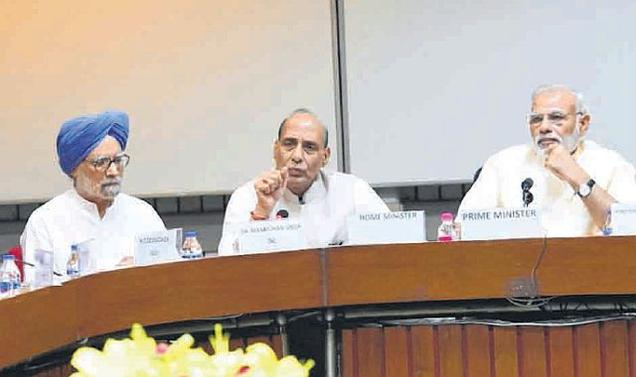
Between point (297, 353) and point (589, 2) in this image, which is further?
point (589, 2)

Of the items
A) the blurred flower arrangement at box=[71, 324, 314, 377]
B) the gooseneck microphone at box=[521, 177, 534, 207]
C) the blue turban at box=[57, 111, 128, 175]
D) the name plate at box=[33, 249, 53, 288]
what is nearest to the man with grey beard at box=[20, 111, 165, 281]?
the blue turban at box=[57, 111, 128, 175]

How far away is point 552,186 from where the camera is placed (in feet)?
11.1

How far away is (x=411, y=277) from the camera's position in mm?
2754

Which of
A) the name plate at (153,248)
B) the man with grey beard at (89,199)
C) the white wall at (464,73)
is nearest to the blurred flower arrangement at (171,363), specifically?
the name plate at (153,248)

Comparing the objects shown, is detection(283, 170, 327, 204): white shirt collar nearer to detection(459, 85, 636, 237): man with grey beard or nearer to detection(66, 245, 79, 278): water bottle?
detection(459, 85, 636, 237): man with grey beard

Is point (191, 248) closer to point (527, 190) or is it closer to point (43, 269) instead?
point (43, 269)

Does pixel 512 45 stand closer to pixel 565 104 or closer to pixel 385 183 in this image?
pixel 385 183

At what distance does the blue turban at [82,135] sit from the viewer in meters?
3.20

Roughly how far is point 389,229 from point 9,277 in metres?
1.02

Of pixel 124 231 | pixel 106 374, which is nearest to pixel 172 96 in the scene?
pixel 124 231

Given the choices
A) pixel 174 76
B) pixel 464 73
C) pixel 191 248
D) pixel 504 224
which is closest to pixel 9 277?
pixel 191 248

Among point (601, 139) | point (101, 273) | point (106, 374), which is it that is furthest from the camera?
point (601, 139)

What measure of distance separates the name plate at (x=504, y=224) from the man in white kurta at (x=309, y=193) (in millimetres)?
620

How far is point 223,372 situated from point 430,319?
1889mm
